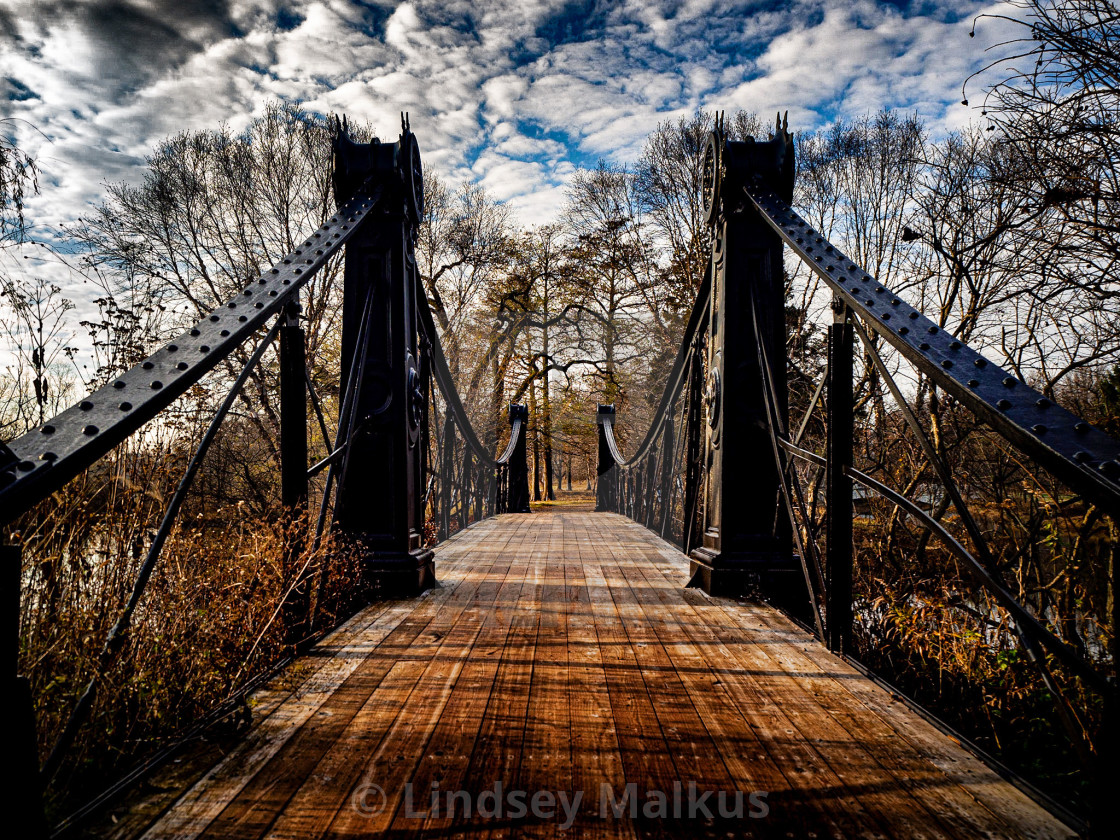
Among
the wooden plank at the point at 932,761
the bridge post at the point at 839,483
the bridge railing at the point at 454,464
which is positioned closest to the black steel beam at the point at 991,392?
the bridge post at the point at 839,483

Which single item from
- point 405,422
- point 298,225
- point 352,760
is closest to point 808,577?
point 352,760

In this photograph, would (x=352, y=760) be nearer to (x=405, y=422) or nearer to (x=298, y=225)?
(x=405, y=422)

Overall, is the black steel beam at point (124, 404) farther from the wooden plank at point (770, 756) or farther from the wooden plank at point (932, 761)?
the wooden plank at point (932, 761)

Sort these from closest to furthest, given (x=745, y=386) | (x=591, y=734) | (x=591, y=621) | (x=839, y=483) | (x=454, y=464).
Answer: (x=591, y=734), (x=839, y=483), (x=591, y=621), (x=745, y=386), (x=454, y=464)

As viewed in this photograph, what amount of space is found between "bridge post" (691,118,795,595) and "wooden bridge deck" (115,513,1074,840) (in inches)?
17.9

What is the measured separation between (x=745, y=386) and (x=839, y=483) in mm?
969

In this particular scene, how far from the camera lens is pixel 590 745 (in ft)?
4.64

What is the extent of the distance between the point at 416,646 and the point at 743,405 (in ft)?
6.15

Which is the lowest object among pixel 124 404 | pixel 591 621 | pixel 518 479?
pixel 591 621

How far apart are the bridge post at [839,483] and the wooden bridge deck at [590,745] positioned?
6.2 inches

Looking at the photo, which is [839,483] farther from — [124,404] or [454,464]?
[454,464]

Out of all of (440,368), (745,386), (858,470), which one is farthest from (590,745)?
(440,368)

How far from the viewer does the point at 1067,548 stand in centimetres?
319

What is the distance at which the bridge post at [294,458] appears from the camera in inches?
85.1
